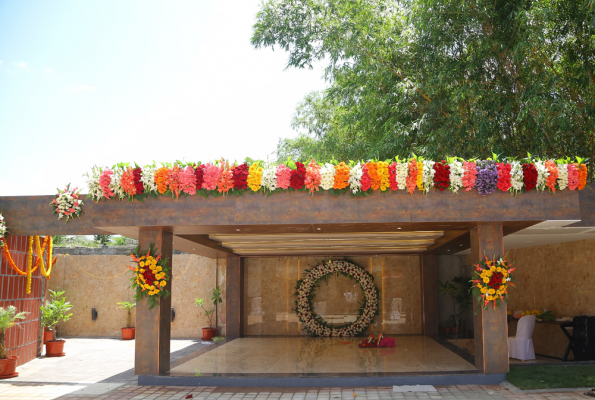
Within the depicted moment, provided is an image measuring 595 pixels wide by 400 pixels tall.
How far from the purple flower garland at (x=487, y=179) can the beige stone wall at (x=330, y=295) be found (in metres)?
7.46

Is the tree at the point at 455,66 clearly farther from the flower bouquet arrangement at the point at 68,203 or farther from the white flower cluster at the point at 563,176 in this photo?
the flower bouquet arrangement at the point at 68,203

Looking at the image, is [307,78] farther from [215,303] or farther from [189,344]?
[189,344]

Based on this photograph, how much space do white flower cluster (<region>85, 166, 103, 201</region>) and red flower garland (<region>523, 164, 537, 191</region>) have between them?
6.52 metres

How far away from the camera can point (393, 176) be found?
701cm

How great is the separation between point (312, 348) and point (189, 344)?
3762 mm

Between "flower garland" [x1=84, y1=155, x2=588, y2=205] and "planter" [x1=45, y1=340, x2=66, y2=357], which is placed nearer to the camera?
"flower garland" [x1=84, y1=155, x2=588, y2=205]

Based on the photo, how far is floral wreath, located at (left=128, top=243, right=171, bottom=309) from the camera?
760 cm

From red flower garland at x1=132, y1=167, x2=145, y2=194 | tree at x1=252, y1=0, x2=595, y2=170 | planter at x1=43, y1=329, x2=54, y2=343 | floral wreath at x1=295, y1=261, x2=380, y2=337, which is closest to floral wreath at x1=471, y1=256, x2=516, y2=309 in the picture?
tree at x1=252, y1=0, x2=595, y2=170

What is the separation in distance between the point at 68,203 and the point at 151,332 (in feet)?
8.16

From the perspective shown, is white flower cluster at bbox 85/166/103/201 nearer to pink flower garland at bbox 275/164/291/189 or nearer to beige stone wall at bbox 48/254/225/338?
pink flower garland at bbox 275/164/291/189

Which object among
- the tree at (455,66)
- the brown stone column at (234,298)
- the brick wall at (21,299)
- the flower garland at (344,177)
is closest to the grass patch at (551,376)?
the flower garland at (344,177)

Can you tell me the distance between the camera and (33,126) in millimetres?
36594

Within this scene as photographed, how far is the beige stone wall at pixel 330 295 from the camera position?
13953mm

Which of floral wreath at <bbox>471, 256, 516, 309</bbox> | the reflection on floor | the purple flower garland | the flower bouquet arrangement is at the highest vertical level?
the purple flower garland
